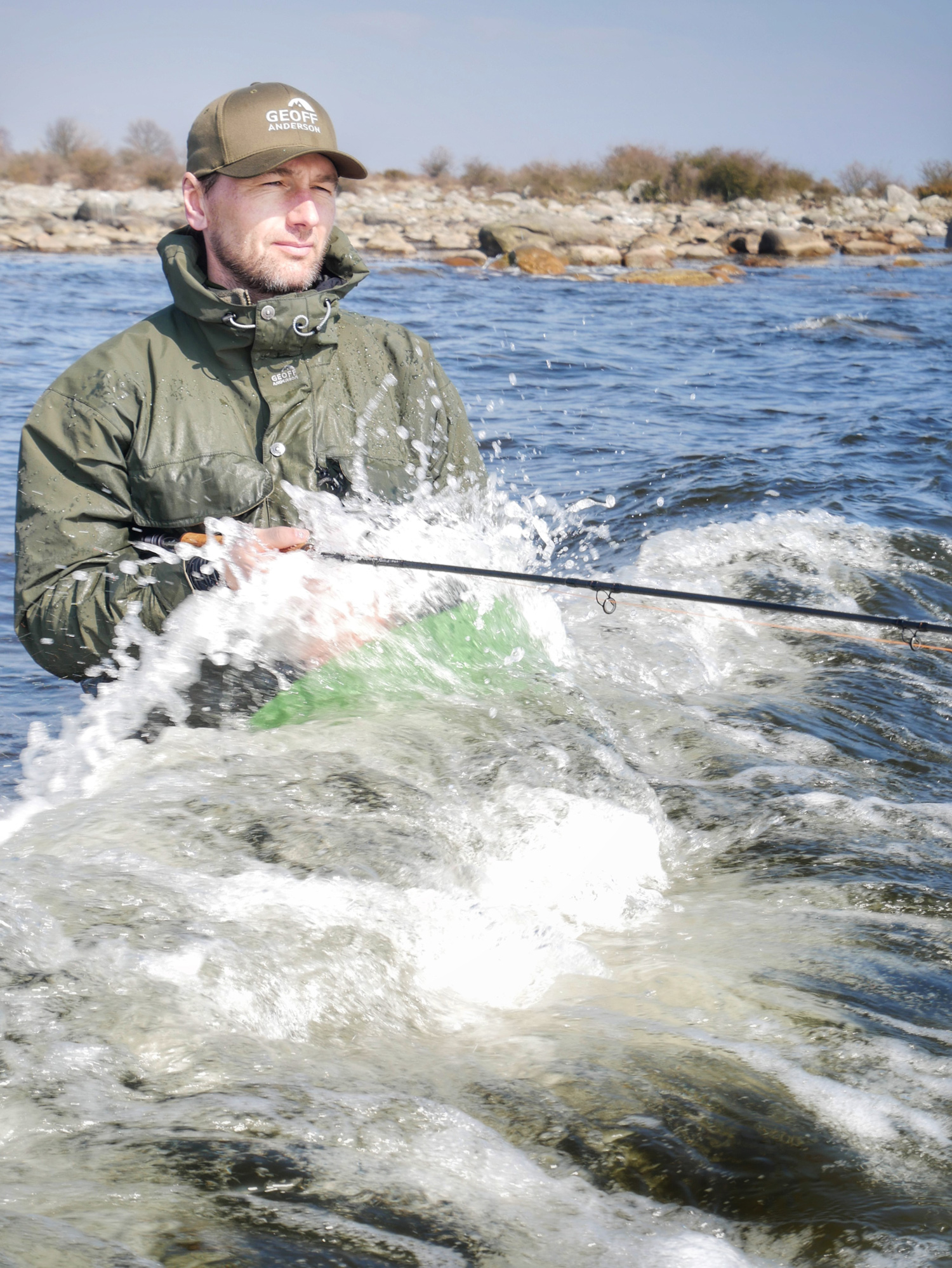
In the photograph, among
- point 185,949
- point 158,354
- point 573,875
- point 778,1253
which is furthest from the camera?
point 158,354

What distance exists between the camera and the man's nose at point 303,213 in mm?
3318

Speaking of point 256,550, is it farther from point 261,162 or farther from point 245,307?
point 261,162

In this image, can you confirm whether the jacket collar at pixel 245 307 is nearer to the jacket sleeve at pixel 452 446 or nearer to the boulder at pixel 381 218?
the jacket sleeve at pixel 452 446

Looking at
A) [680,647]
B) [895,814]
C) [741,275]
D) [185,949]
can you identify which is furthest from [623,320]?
[185,949]

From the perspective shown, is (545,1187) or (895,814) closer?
(545,1187)

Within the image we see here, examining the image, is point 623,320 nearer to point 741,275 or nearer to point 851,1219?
point 741,275

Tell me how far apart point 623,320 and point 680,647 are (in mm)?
12957

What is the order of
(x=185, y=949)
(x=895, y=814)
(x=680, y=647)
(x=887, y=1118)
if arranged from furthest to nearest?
(x=680, y=647)
(x=895, y=814)
(x=185, y=949)
(x=887, y=1118)

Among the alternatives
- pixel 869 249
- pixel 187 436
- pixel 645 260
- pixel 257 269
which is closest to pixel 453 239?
pixel 645 260

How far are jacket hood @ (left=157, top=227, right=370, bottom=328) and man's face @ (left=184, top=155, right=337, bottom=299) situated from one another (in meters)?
0.07

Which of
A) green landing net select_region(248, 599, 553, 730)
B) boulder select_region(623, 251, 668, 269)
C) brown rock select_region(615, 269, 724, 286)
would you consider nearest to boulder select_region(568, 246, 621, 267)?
boulder select_region(623, 251, 668, 269)

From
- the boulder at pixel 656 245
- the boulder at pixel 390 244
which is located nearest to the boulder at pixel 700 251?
the boulder at pixel 656 245

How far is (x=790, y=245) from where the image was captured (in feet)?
98.4

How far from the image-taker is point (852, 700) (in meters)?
4.48
